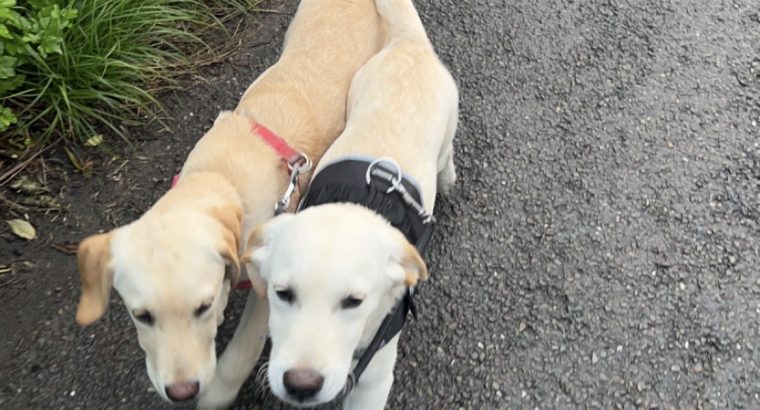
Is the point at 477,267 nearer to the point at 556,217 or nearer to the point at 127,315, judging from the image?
the point at 556,217

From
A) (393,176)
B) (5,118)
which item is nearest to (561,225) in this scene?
(393,176)

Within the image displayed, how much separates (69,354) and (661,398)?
7.75ft

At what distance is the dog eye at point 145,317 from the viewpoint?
7.27ft

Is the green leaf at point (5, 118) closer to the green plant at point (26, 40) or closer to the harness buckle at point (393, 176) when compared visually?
the green plant at point (26, 40)

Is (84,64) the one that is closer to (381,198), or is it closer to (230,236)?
(230,236)

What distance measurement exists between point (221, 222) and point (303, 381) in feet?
2.25

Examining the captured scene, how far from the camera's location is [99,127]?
359 centimetres

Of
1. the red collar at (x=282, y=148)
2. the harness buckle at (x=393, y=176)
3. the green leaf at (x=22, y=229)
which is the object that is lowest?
the green leaf at (x=22, y=229)

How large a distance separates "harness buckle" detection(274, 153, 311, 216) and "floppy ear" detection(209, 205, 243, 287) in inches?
7.8

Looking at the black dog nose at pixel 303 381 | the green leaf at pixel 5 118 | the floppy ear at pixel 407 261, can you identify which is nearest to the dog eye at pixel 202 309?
the black dog nose at pixel 303 381

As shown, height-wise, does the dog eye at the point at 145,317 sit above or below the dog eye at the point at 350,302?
below

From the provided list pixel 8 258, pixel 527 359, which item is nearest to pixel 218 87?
pixel 8 258

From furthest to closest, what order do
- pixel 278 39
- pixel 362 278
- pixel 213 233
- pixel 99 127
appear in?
pixel 278 39 → pixel 99 127 → pixel 213 233 → pixel 362 278

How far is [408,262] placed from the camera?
2.25 meters
